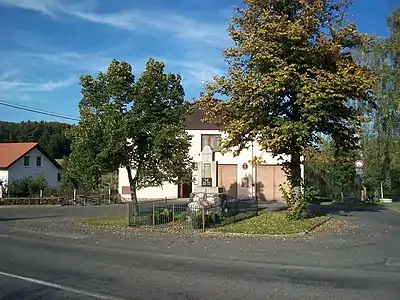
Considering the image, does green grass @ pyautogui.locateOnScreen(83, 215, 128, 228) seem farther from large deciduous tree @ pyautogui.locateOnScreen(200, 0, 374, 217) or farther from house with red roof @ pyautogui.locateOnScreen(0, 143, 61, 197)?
house with red roof @ pyautogui.locateOnScreen(0, 143, 61, 197)

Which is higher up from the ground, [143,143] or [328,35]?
[328,35]

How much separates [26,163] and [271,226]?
38145mm

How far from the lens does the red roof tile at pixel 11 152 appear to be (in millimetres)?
48562

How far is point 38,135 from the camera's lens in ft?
306

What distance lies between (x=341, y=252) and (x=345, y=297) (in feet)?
19.5

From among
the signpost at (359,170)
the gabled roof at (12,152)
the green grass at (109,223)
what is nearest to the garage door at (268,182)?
the signpost at (359,170)

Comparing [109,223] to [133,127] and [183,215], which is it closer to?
[183,215]

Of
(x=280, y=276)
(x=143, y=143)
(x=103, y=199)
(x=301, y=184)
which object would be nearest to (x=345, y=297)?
(x=280, y=276)

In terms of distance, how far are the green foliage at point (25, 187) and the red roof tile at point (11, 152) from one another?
8.31 meters

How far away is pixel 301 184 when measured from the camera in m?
21.8

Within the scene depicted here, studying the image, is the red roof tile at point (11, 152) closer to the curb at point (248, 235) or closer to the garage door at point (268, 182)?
the garage door at point (268, 182)

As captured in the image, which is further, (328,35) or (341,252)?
(328,35)

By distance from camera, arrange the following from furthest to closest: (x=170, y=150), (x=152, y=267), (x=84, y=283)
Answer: (x=170, y=150) → (x=152, y=267) → (x=84, y=283)

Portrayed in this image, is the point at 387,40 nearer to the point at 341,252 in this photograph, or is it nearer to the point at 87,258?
the point at 341,252
